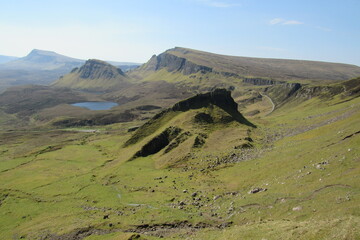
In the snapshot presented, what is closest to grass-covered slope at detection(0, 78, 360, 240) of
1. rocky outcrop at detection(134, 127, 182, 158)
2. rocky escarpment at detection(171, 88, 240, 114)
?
rocky outcrop at detection(134, 127, 182, 158)

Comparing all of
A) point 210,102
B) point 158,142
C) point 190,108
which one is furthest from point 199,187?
point 210,102

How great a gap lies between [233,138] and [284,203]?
186 ft

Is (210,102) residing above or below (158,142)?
above

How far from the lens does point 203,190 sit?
212 ft

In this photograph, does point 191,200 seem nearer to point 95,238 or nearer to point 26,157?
point 95,238

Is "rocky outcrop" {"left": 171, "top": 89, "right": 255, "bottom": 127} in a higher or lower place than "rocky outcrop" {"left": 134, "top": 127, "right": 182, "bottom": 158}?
higher

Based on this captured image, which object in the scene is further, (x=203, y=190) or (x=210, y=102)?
(x=210, y=102)

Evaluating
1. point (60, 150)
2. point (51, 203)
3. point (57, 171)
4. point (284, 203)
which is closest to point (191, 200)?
point (284, 203)

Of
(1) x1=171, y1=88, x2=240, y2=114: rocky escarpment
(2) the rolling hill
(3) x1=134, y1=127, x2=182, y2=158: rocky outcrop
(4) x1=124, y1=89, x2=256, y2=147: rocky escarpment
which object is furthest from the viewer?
(1) x1=171, y1=88, x2=240, y2=114: rocky escarpment

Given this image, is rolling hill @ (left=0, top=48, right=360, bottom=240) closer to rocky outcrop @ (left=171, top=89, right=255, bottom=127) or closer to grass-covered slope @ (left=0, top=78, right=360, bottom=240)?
grass-covered slope @ (left=0, top=78, right=360, bottom=240)

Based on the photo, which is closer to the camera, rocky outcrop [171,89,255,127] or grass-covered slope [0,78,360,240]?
grass-covered slope [0,78,360,240]

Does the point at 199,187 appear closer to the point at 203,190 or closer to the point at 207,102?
Result: the point at 203,190

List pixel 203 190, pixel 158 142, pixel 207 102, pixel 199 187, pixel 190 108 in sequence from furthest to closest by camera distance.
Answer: pixel 207 102, pixel 190 108, pixel 158 142, pixel 199 187, pixel 203 190

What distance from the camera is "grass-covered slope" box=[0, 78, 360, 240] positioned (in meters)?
41.8
